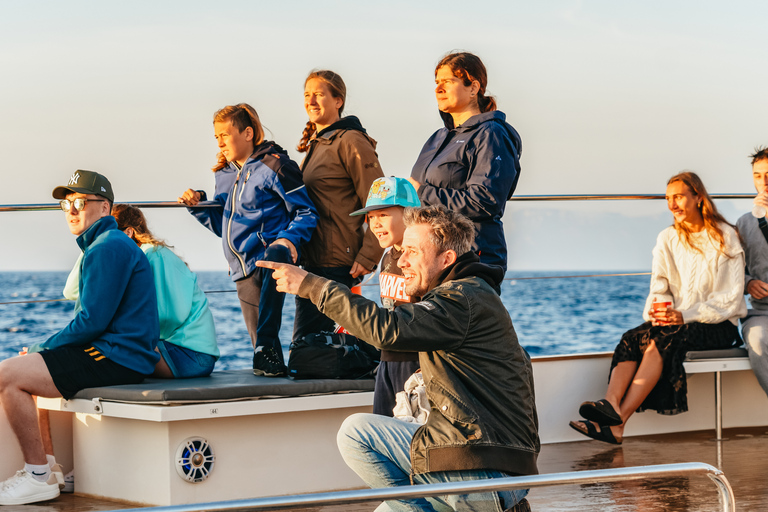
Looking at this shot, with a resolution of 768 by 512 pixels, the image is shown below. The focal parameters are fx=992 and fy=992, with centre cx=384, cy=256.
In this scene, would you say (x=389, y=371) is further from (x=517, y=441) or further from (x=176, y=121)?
(x=176, y=121)

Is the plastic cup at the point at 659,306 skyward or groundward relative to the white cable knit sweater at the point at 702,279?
groundward

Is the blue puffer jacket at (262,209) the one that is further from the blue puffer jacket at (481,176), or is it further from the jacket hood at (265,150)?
the blue puffer jacket at (481,176)

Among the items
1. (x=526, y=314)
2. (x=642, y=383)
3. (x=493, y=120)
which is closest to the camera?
(x=493, y=120)

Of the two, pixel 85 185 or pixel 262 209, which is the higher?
pixel 85 185

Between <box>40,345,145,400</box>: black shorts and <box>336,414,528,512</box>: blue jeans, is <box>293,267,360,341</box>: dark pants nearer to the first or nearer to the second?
<box>40,345,145,400</box>: black shorts

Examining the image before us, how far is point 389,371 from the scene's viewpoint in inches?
120

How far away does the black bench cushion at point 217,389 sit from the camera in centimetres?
351

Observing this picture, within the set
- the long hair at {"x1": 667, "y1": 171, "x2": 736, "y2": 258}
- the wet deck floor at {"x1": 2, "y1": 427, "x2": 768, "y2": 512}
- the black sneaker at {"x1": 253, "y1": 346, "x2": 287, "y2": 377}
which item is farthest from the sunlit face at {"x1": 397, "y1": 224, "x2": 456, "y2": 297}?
the long hair at {"x1": 667, "y1": 171, "x2": 736, "y2": 258}

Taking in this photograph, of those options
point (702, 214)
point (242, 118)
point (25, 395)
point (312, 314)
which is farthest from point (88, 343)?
point (702, 214)

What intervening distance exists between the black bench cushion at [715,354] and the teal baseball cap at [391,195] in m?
2.10

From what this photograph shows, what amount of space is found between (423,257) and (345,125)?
1671 mm

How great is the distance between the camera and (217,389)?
3.57 m

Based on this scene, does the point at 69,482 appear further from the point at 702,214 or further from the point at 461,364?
the point at 702,214

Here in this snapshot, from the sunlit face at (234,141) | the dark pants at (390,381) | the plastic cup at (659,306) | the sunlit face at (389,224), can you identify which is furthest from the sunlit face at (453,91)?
the plastic cup at (659,306)
